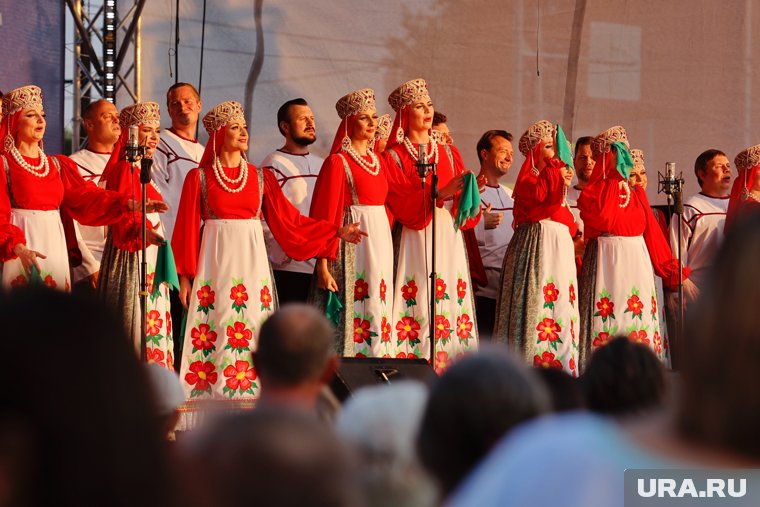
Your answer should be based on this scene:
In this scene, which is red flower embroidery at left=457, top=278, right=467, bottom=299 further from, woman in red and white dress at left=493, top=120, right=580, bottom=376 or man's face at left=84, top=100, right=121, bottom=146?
man's face at left=84, top=100, right=121, bottom=146

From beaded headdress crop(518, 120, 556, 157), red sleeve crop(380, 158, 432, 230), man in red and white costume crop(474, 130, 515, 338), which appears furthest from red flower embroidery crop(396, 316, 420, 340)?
beaded headdress crop(518, 120, 556, 157)

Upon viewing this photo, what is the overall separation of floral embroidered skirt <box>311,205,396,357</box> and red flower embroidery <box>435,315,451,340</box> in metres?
0.30

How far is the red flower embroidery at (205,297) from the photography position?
608 cm

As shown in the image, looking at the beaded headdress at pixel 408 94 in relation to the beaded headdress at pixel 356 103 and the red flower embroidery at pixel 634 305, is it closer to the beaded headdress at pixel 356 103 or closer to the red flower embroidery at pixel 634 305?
the beaded headdress at pixel 356 103

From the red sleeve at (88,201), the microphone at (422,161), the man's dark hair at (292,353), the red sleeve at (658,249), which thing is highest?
the microphone at (422,161)

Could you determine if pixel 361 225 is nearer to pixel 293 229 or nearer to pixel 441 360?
pixel 293 229

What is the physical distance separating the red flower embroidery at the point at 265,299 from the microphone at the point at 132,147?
2.99ft

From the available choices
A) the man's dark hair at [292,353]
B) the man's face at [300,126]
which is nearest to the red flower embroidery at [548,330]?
the man's face at [300,126]

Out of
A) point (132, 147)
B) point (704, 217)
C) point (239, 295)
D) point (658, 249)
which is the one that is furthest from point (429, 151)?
point (704, 217)

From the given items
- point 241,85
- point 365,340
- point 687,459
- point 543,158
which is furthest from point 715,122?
point 687,459

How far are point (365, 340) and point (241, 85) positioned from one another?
9.11 ft

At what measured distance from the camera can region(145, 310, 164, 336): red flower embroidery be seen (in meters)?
6.07

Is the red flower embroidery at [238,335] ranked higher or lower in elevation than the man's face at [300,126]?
lower

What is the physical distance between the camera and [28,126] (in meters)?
5.95
